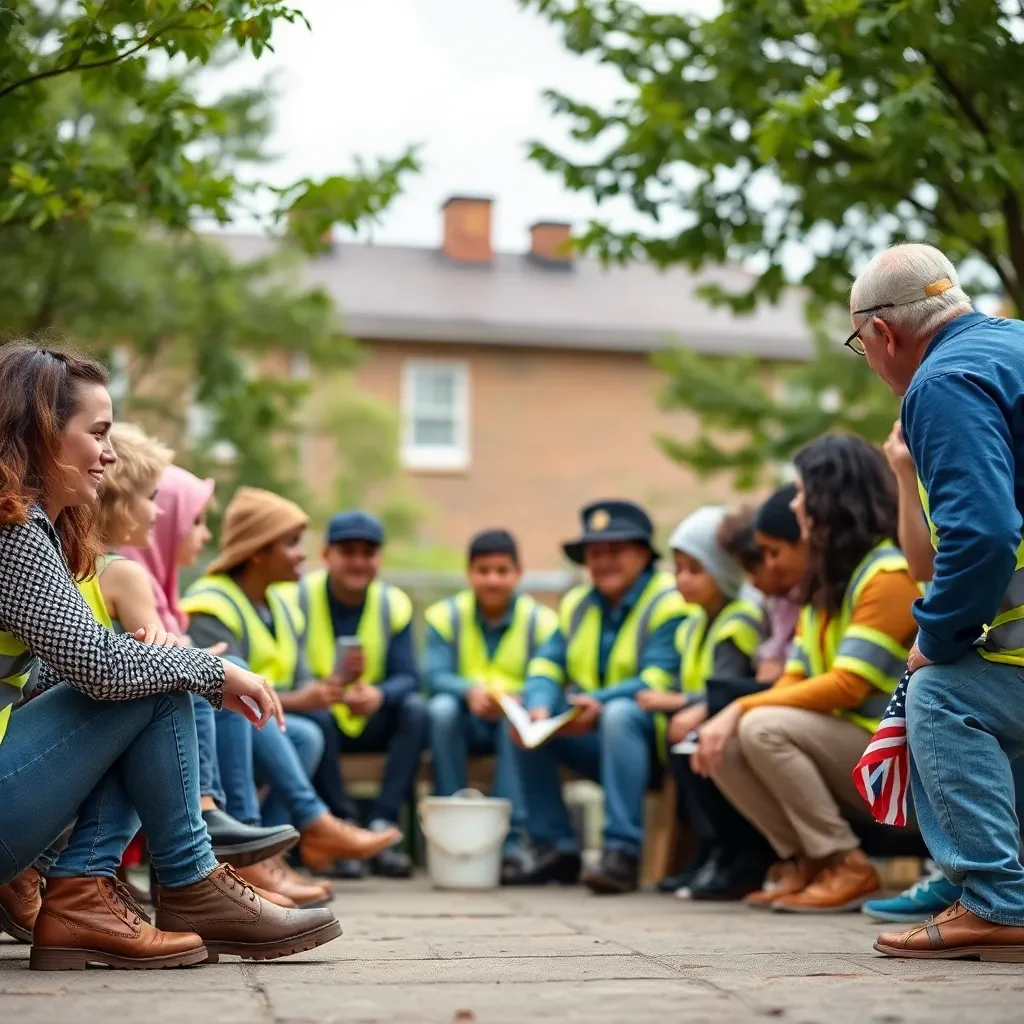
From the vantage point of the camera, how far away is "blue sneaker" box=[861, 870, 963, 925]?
5207 mm

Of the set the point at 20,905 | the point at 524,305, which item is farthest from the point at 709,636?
the point at 524,305

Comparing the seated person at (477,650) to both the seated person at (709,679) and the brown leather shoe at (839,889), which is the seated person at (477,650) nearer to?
the seated person at (709,679)

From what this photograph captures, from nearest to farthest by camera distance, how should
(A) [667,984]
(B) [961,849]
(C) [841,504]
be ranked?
(A) [667,984]
(B) [961,849]
(C) [841,504]

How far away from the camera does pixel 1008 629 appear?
4.15 m

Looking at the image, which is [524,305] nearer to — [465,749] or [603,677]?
[465,749]

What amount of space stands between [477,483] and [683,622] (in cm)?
2052

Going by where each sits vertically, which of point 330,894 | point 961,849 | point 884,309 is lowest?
point 330,894

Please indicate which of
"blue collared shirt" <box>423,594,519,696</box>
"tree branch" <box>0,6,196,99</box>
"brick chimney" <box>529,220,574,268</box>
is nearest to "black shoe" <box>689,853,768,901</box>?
"blue collared shirt" <box>423,594,519,696</box>

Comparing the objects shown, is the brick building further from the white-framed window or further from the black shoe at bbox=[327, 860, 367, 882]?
the black shoe at bbox=[327, 860, 367, 882]

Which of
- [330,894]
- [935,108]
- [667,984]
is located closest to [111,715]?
[667,984]

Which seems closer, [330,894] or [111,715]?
[111,715]

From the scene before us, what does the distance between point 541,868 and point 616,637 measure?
3.81 feet

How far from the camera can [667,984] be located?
369 centimetres

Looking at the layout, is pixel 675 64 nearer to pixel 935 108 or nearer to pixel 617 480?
pixel 935 108
